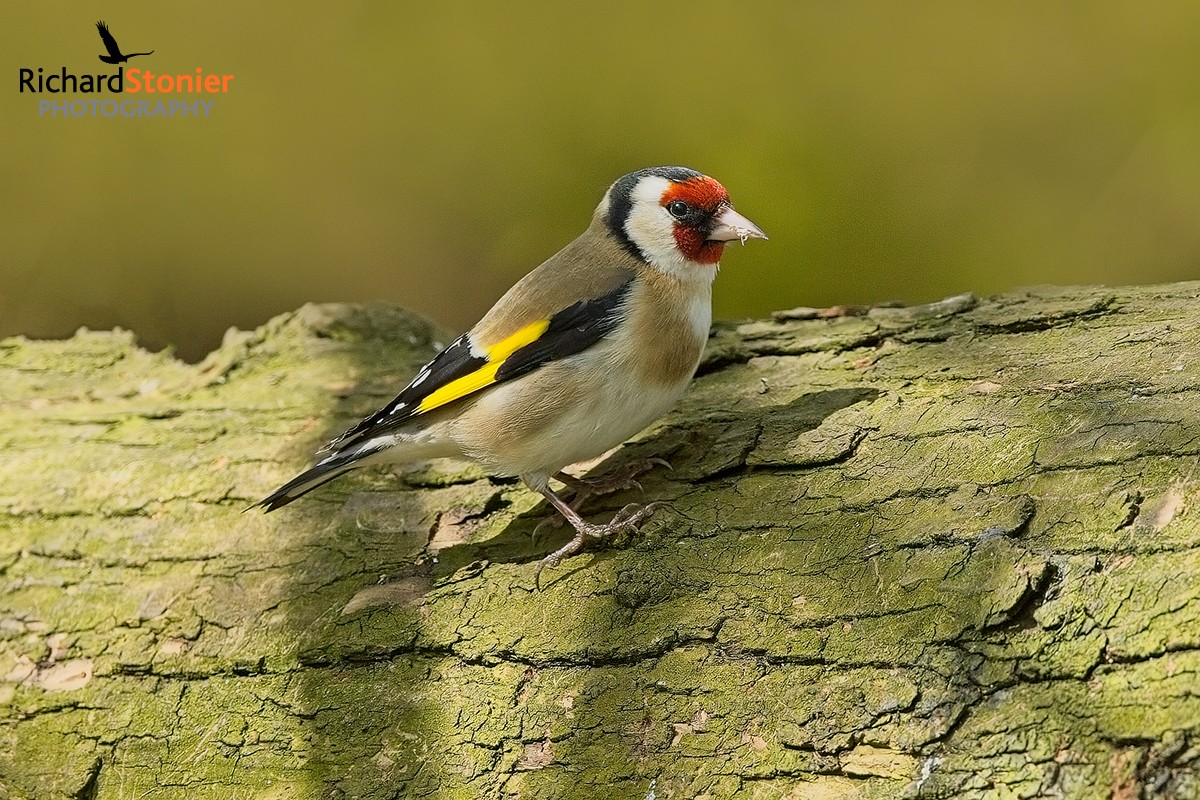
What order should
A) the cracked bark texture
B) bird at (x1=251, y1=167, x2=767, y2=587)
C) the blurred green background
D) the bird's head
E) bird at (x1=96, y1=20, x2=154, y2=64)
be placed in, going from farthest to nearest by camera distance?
bird at (x1=96, y1=20, x2=154, y2=64), the blurred green background, the bird's head, bird at (x1=251, y1=167, x2=767, y2=587), the cracked bark texture

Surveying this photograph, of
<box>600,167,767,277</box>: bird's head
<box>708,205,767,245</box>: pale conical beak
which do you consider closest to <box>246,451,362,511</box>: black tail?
<box>600,167,767,277</box>: bird's head

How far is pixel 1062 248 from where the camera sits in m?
5.45

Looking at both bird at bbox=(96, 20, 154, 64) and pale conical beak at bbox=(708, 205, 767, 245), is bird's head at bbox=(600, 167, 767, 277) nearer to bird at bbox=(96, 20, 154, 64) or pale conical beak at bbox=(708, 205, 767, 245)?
pale conical beak at bbox=(708, 205, 767, 245)

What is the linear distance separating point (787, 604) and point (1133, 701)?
2.46 feet

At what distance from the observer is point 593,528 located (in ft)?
9.73

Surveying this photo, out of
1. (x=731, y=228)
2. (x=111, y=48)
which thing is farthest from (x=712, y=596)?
(x=111, y=48)

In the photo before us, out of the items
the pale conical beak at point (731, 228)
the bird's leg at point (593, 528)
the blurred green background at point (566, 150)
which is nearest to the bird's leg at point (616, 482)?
the bird's leg at point (593, 528)

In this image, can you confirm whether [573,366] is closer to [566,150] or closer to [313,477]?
[313,477]

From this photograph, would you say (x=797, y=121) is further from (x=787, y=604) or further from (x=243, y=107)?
(x=787, y=604)

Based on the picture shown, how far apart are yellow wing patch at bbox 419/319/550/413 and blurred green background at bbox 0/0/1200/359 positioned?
2366 mm

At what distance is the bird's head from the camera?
3.39 metres

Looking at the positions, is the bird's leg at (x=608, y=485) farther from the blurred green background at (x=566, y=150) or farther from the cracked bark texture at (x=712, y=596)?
the blurred green background at (x=566, y=150)

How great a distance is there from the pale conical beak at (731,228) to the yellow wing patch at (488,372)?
0.64 meters

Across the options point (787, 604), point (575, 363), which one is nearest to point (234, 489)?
point (575, 363)
